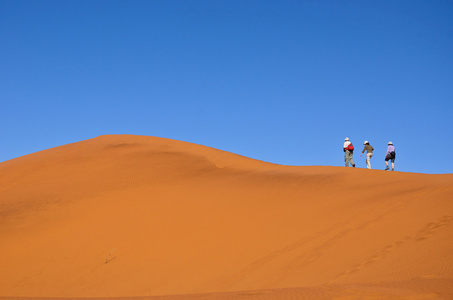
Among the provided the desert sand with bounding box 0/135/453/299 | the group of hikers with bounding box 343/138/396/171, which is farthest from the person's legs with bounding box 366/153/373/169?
the desert sand with bounding box 0/135/453/299

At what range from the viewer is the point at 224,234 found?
9.78 meters

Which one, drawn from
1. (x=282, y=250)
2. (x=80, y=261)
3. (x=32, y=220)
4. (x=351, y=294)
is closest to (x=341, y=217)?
(x=282, y=250)

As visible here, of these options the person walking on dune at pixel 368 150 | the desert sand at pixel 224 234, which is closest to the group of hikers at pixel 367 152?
the person walking on dune at pixel 368 150

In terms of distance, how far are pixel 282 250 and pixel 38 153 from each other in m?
15.3

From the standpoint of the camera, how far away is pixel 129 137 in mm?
21422

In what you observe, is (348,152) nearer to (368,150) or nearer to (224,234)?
(368,150)

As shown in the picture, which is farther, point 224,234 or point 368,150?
point 368,150

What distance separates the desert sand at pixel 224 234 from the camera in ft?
21.1

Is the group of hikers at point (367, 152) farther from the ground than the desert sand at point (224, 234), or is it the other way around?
the group of hikers at point (367, 152)

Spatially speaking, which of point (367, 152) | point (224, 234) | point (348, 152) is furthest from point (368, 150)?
point (224, 234)

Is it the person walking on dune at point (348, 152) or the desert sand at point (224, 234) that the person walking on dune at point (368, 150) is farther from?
the desert sand at point (224, 234)

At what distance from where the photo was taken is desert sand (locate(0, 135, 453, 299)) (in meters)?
6.42

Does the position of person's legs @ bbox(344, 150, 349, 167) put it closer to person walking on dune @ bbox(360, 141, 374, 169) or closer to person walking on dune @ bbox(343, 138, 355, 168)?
person walking on dune @ bbox(343, 138, 355, 168)

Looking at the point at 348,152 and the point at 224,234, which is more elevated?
the point at 348,152
